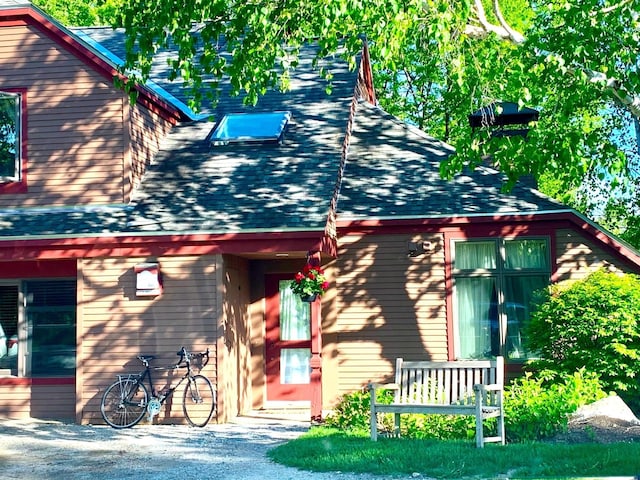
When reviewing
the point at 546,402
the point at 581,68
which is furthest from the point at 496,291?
the point at 581,68

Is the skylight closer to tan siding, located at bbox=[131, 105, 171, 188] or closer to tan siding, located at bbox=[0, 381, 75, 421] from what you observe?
tan siding, located at bbox=[131, 105, 171, 188]

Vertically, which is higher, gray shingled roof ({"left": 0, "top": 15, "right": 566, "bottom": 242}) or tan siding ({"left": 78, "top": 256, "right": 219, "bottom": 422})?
gray shingled roof ({"left": 0, "top": 15, "right": 566, "bottom": 242})

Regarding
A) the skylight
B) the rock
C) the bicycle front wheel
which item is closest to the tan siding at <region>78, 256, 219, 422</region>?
the bicycle front wheel

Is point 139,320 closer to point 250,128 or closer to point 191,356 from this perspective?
point 191,356

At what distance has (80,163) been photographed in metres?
13.7

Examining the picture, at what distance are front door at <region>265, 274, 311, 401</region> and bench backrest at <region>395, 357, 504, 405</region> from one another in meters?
4.24

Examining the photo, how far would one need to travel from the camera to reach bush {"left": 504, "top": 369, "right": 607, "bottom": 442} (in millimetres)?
10031

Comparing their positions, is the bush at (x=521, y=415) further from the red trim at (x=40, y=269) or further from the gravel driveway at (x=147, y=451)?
the red trim at (x=40, y=269)

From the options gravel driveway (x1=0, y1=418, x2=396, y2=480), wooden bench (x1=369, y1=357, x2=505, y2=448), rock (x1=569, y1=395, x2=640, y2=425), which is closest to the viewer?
gravel driveway (x1=0, y1=418, x2=396, y2=480)

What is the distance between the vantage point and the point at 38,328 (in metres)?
13.8

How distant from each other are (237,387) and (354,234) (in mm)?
3030

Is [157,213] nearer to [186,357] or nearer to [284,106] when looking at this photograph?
[186,357]

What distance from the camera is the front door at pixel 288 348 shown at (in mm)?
14703

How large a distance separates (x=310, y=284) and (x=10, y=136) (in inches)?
225
